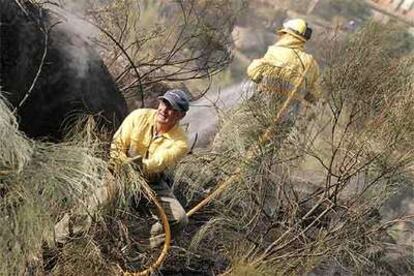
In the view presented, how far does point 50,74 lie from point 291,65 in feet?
7.07

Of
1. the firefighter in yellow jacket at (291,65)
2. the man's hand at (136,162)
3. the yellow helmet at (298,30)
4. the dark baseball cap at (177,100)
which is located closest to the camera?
the man's hand at (136,162)

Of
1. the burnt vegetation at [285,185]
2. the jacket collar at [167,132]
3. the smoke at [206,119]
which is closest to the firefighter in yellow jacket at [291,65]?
the burnt vegetation at [285,185]

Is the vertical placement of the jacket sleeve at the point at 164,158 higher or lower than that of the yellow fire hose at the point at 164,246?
higher

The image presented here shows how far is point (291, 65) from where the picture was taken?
6398 millimetres

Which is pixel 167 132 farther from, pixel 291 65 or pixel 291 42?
pixel 291 42

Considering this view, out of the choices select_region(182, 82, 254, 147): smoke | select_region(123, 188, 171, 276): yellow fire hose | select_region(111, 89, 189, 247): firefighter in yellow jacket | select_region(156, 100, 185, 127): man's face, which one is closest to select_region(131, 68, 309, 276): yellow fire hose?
select_region(123, 188, 171, 276): yellow fire hose

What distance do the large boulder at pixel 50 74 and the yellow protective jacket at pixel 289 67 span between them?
142cm

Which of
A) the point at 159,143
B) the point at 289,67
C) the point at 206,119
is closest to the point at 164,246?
the point at 159,143

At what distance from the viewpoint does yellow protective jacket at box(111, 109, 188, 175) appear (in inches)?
198

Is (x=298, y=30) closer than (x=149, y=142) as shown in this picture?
No

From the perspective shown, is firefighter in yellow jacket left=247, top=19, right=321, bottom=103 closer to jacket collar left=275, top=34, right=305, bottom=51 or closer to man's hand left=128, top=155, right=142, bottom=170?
jacket collar left=275, top=34, right=305, bottom=51

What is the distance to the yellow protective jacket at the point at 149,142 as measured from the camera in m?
5.03

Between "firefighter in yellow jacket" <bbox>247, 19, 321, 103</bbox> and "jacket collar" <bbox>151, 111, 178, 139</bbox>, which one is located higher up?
"firefighter in yellow jacket" <bbox>247, 19, 321, 103</bbox>

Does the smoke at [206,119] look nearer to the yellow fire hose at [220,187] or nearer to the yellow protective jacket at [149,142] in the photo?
the yellow fire hose at [220,187]
